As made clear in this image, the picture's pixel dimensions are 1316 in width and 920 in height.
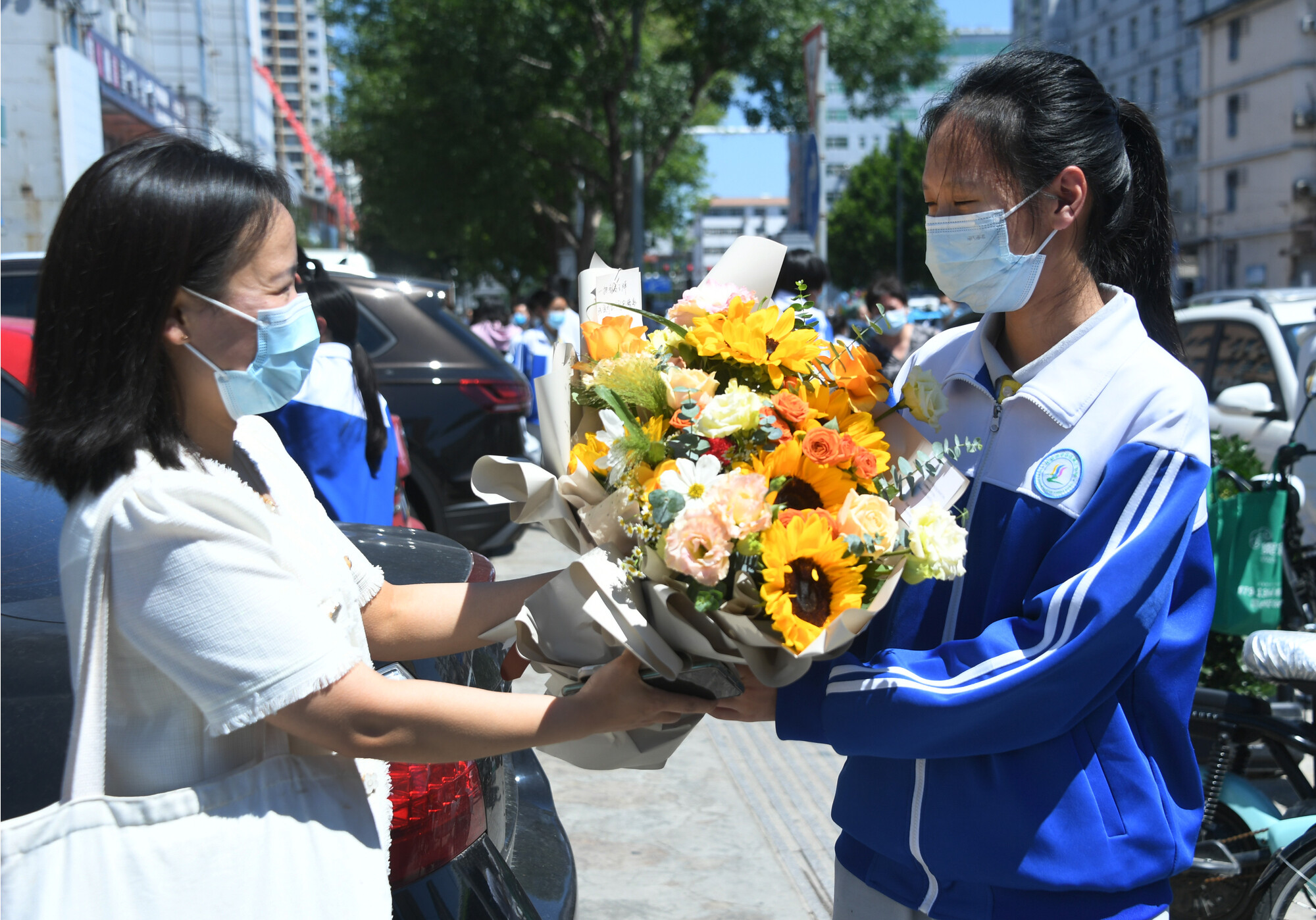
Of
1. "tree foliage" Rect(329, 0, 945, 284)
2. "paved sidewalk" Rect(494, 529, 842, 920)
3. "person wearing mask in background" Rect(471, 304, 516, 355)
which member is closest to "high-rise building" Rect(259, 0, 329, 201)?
"tree foliage" Rect(329, 0, 945, 284)

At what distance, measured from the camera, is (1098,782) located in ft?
4.99

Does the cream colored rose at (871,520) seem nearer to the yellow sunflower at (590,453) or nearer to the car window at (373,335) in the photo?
the yellow sunflower at (590,453)

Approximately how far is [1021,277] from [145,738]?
4.63ft

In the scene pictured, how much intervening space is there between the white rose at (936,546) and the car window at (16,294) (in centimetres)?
500

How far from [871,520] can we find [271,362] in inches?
34.9

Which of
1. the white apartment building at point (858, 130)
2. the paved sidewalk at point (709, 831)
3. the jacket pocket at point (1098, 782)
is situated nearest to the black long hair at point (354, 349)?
the paved sidewalk at point (709, 831)

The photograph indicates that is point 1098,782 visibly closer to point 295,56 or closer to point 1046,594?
point 1046,594

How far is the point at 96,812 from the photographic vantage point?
51.6 inches

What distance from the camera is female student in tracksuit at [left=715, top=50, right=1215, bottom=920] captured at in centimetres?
147

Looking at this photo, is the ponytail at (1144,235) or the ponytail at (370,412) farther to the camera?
the ponytail at (370,412)

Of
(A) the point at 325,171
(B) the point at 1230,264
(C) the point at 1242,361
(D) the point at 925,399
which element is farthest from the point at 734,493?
(A) the point at 325,171

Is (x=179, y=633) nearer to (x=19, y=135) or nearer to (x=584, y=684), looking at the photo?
(x=584, y=684)

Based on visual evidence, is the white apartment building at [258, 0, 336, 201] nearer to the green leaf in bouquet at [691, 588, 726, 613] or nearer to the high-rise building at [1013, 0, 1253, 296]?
the high-rise building at [1013, 0, 1253, 296]

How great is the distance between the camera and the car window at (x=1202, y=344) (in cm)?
728
